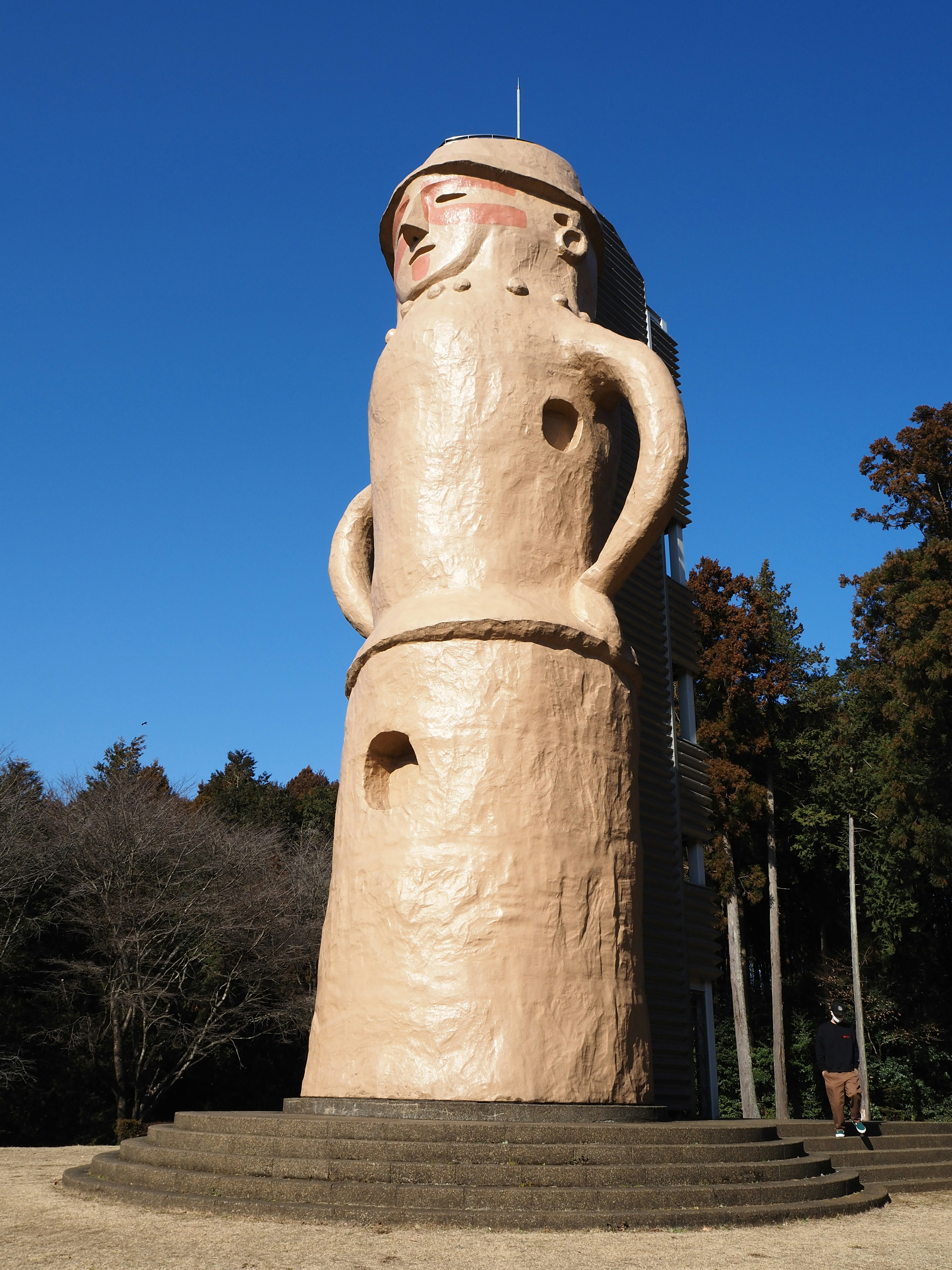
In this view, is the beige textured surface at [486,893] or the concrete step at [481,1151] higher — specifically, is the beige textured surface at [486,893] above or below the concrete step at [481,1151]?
above

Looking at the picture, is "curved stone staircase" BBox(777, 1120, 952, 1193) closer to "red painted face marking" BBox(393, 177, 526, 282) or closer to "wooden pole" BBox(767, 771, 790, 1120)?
"red painted face marking" BBox(393, 177, 526, 282)

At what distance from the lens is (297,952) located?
822 inches

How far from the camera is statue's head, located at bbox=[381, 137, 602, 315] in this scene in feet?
29.4

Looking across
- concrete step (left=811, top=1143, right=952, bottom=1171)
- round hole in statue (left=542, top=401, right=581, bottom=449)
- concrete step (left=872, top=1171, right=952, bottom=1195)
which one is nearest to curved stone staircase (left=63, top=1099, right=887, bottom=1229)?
concrete step (left=872, top=1171, right=952, bottom=1195)

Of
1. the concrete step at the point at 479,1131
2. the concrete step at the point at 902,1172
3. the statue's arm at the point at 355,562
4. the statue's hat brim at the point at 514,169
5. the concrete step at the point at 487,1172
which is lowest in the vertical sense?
the concrete step at the point at 902,1172

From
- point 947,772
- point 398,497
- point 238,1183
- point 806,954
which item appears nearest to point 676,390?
point 398,497

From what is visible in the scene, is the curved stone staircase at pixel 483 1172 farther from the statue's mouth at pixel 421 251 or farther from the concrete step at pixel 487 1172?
the statue's mouth at pixel 421 251

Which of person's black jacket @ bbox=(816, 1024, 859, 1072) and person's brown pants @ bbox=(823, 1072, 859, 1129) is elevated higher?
person's black jacket @ bbox=(816, 1024, 859, 1072)

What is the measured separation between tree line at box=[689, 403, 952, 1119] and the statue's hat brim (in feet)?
39.7

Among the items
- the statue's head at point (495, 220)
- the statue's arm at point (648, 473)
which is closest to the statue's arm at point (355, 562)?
the statue's head at point (495, 220)

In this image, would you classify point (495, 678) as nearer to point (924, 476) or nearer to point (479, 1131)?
point (479, 1131)

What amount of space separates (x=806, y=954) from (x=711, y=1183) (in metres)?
25.7

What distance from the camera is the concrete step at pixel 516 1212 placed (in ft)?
16.7

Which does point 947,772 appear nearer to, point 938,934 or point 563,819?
point 938,934
